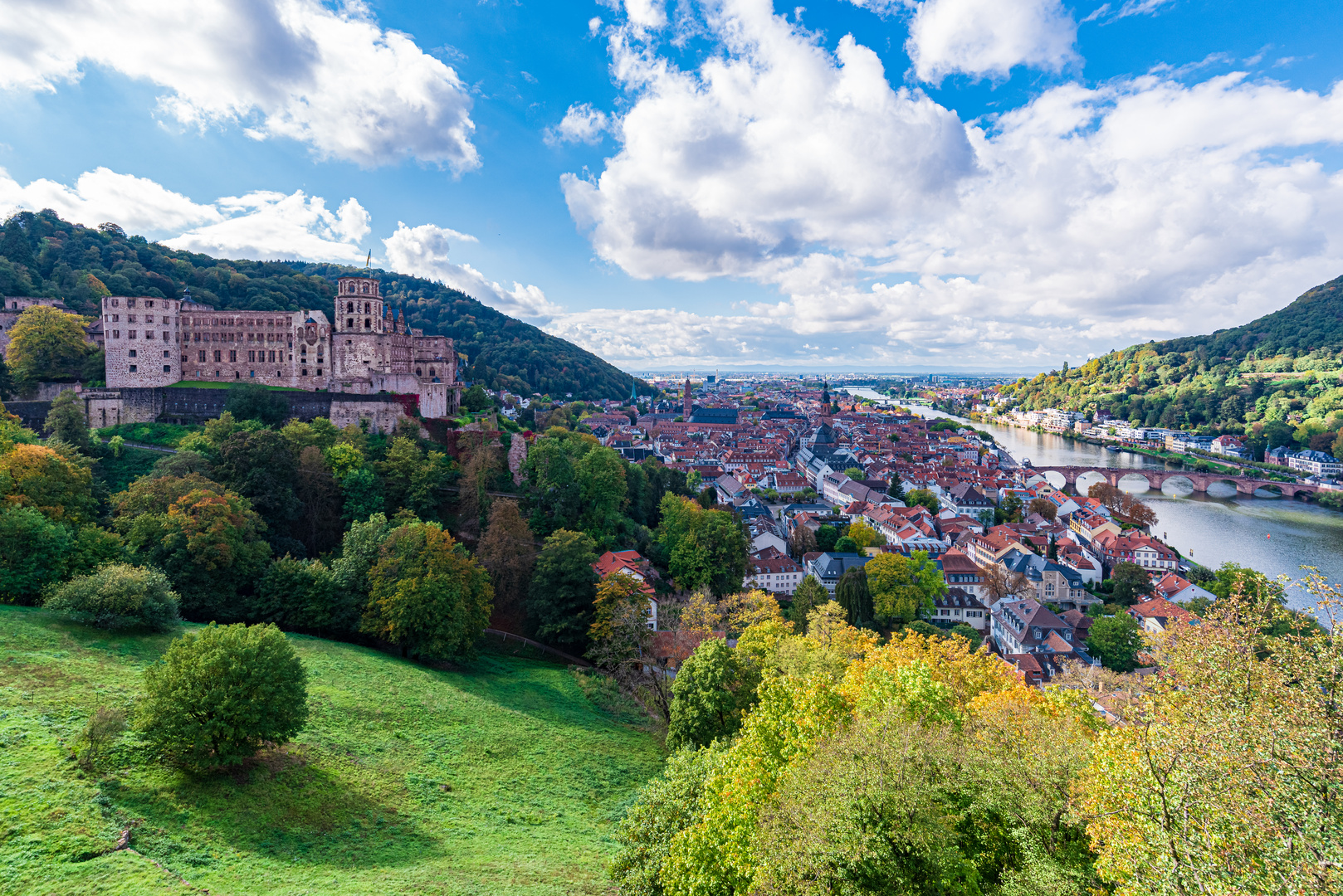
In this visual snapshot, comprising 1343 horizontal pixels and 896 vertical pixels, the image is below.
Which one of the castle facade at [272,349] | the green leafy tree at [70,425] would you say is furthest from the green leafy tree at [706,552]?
the green leafy tree at [70,425]

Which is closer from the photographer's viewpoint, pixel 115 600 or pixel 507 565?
pixel 115 600

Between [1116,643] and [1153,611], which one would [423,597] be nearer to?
[1116,643]

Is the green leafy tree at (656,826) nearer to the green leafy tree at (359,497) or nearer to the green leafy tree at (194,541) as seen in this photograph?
the green leafy tree at (194,541)

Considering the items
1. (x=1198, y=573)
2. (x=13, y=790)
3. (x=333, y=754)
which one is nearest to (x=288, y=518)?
(x=333, y=754)

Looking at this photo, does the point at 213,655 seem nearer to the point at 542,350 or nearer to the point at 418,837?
the point at 418,837

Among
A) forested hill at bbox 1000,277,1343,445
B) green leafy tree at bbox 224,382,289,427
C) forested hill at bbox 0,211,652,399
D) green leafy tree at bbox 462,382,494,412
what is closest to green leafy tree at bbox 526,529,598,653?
green leafy tree at bbox 224,382,289,427

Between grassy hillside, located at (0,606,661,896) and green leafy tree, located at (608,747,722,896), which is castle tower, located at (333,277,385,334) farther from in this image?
green leafy tree, located at (608,747,722,896)

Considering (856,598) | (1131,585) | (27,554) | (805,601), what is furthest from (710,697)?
(1131,585)
